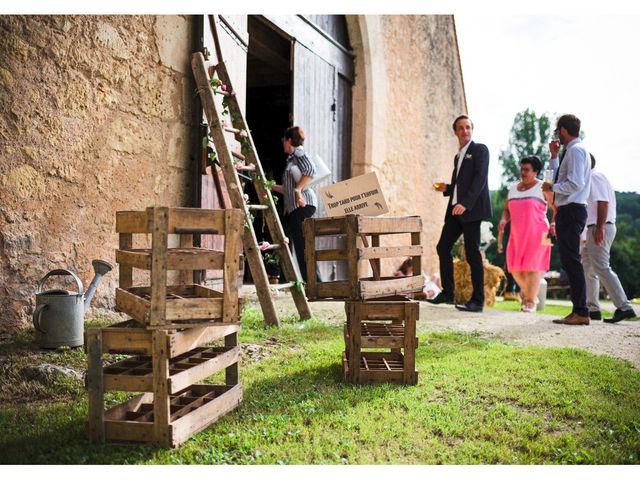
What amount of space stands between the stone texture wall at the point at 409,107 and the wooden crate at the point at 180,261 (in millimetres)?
5899

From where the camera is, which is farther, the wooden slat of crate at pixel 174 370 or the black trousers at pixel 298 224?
the black trousers at pixel 298 224

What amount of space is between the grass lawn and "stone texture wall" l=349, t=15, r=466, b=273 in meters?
5.06

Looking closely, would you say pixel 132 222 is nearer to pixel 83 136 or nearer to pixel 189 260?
pixel 189 260

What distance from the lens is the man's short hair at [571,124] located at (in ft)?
16.4

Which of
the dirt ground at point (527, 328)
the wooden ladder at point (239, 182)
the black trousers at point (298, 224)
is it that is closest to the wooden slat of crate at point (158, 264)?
the wooden ladder at point (239, 182)

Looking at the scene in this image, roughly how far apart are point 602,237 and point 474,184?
118cm

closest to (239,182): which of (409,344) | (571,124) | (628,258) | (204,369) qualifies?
(409,344)

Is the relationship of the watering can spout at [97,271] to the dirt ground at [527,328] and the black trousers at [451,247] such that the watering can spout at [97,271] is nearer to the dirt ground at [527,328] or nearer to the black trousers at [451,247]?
the dirt ground at [527,328]

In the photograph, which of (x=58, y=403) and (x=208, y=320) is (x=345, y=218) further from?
(x=58, y=403)

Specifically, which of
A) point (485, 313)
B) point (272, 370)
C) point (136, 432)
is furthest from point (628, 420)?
point (485, 313)

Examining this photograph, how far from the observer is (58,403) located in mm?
2658

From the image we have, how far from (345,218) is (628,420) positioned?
157cm

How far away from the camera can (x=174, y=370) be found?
257 cm

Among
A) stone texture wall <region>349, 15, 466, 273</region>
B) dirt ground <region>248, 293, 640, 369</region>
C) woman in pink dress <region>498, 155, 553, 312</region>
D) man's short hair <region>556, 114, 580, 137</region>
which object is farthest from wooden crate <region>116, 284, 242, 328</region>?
stone texture wall <region>349, 15, 466, 273</region>
